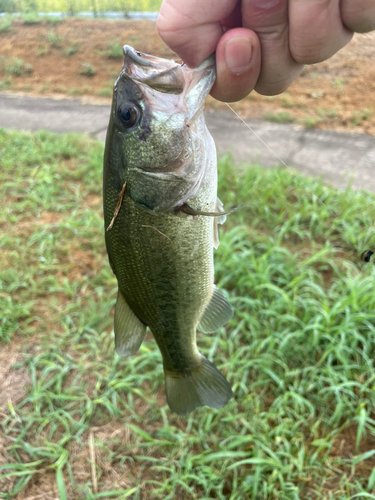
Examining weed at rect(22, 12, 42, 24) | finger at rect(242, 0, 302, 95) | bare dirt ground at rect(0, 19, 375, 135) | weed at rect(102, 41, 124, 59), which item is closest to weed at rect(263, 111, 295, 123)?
bare dirt ground at rect(0, 19, 375, 135)

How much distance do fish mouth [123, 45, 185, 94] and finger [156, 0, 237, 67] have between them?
0.19 feet

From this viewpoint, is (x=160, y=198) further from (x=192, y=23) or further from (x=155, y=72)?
(x=192, y=23)

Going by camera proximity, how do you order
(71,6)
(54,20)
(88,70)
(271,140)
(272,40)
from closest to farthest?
(272,40)
(271,140)
(88,70)
(71,6)
(54,20)

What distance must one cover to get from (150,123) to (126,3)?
719 cm

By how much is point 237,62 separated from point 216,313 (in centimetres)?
87

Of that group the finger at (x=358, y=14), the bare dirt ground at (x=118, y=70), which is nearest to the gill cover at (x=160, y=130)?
the finger at (x=358, y=14)

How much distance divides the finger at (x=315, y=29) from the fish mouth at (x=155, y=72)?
1.08ft

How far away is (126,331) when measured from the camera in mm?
1256

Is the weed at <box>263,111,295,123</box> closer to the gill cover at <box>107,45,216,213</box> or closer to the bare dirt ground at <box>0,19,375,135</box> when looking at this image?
the bare dirt ground at <box>0,19,375,135</box>

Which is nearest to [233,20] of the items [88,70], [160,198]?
[160,198]

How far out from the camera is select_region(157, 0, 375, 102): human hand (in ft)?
3.01

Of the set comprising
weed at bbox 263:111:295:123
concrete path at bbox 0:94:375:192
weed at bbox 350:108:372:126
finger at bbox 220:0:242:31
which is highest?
finger at bbox 220:0:242:31

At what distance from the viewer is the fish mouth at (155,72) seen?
38.3 inches

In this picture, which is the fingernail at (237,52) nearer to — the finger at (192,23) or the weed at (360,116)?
the finger at (192,23)
